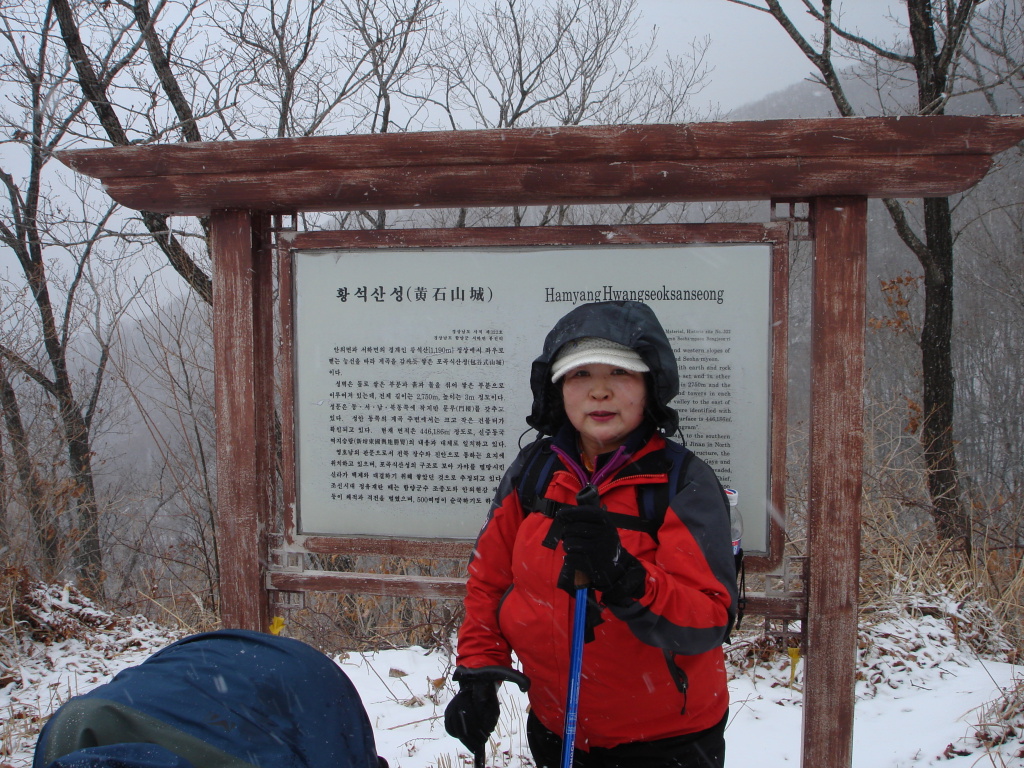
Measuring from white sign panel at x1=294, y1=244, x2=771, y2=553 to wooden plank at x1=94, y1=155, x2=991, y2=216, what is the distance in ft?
0.57

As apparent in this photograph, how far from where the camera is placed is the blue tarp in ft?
2.96

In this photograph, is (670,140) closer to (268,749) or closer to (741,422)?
(741,422)

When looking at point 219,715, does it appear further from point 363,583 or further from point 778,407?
point 778,407

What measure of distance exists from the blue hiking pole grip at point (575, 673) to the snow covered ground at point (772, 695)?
5.02 ft

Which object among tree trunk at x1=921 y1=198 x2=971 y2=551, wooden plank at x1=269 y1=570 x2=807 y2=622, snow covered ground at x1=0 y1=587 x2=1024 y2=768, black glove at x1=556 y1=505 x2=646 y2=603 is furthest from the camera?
tree trunk at x1=921 y1=198 x2=971 y2=551

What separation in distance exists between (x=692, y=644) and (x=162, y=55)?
32.2 ft

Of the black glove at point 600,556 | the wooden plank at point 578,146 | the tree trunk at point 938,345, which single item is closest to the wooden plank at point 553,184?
the wooden plank at point 578,146

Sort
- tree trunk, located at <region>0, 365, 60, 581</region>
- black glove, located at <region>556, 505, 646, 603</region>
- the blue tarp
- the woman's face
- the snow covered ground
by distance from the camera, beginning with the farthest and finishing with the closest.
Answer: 1. tree trunk, located at <region>0, 365, 60, 581</region>
2. the snow covered ground
3. the woman's face
4. black glove, located at <region>556, 505, 646, 603</region>
5. the blue tarp

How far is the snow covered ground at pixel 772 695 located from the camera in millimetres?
2910

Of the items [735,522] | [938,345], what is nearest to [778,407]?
[735,522]

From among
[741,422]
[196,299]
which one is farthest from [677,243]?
[196,299]

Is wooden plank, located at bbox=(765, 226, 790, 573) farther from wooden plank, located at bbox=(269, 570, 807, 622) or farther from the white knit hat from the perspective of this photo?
wooden plank, located at bbox=(269, 570, 807, 622)

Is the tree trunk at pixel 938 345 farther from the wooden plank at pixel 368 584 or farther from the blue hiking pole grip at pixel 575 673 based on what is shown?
the blue hiking pole grip at pixel 575 673

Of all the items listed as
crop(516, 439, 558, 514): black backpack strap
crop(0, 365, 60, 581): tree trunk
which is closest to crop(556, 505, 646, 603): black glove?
crop(516, 439, 558, 514): black backpack strap
